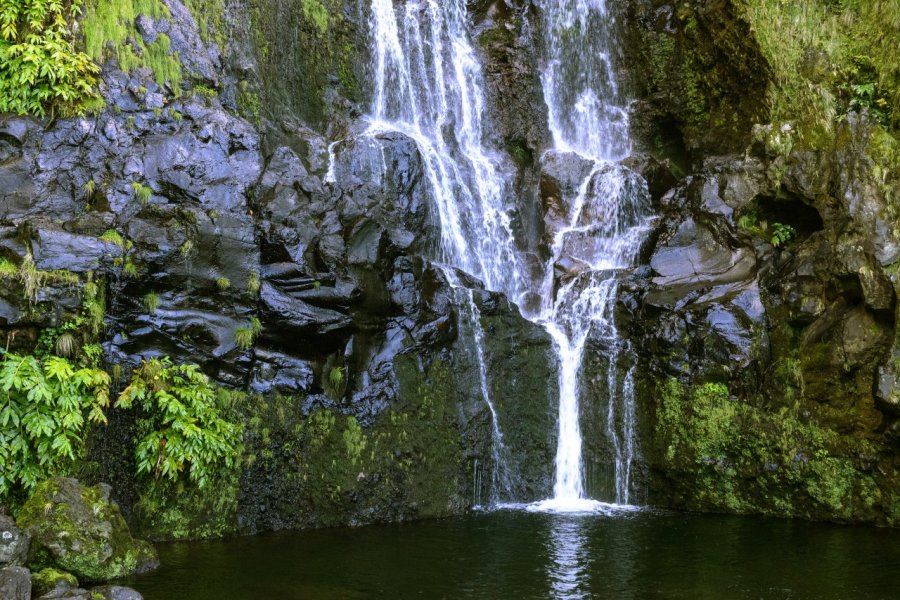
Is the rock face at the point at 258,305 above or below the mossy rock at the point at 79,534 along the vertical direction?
above

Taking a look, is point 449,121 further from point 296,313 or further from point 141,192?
point 141,192

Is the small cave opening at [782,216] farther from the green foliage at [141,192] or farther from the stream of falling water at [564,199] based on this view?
the green foliage at [141,192]

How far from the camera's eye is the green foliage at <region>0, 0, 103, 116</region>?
34.6ft

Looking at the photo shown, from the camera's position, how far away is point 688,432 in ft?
39.8

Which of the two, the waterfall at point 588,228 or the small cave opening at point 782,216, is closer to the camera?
the waterfall at point 588,228

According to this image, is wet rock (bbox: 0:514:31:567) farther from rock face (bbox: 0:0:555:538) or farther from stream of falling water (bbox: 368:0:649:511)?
stream of falling water (bbox: 368:0:649:511)

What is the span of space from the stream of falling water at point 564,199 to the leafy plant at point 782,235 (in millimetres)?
2757

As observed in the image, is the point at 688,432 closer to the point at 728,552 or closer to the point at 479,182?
the point at 728,552

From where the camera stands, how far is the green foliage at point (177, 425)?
372 inches

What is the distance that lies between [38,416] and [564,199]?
37.4 feet

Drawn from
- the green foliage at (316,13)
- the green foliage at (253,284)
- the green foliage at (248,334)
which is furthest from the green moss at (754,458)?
the green foliage at (316,13)

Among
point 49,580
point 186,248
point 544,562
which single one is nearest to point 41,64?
point 186,248

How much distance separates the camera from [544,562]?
28.7ft

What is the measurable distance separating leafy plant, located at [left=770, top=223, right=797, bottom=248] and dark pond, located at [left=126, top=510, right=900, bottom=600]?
192 inches
